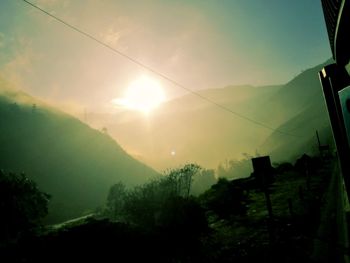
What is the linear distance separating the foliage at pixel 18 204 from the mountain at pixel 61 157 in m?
69.7

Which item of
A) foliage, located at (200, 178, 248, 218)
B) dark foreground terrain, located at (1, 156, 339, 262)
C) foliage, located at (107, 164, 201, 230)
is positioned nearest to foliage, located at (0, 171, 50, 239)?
foliage, located at (107, 164, 201, 230)

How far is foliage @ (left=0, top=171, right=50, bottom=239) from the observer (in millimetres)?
41000

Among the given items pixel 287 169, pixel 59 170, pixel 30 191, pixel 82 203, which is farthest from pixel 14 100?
pixel 287 169

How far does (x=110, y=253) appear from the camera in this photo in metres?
10.5

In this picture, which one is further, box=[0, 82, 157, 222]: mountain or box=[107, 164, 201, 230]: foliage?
box=[0, 82, 157, 222]: mountain

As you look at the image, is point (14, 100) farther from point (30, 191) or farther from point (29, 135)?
point (30, 191)

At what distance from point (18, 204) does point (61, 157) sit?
397ft

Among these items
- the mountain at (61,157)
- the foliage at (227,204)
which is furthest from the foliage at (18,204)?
the mountain at (61,157)

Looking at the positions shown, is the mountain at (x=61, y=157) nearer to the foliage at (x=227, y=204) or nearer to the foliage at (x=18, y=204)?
the foliage at (x=18, y=204)

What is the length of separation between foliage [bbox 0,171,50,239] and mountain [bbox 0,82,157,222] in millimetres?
69652

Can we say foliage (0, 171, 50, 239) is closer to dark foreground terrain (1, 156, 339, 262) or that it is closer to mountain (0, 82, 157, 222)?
dark foreground terrain (1, 156, 339, 262)

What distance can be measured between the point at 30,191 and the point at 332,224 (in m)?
48.6

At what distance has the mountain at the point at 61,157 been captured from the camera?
5261 inches

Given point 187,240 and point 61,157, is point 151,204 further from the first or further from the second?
point 61,157
